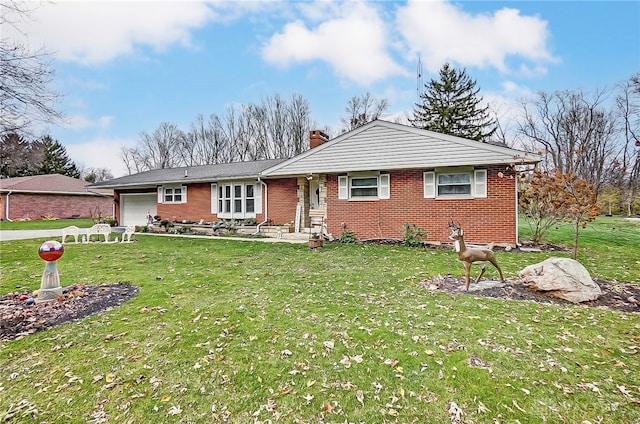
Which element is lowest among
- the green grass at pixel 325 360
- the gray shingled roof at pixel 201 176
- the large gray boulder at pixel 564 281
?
the green grass at pixel 325 360

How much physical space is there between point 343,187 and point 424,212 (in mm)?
3325

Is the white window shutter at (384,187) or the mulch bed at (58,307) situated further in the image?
the white window shutter at (384,187)

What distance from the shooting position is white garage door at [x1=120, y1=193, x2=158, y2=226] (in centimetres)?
1936

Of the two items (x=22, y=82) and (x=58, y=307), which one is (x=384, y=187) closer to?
(x=58, y=307)

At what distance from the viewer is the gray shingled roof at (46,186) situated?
82.5 ft

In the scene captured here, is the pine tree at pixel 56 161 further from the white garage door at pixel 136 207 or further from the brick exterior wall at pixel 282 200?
the brick exterior wall at pixel 282 200

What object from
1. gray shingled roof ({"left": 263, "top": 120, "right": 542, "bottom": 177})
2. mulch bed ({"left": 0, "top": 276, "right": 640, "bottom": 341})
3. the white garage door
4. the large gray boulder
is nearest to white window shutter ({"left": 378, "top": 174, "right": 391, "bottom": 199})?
gray shingled roof ({"left": 263, "top": 120, "right": 542, "bottom": 177})

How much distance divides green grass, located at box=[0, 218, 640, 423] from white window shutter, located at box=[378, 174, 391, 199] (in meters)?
6.45

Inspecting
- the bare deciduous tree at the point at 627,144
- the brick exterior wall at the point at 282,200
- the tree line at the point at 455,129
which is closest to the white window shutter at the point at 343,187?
the brick exterior wall at the point at 282,200

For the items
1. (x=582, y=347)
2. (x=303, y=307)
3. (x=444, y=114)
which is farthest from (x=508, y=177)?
(x=444, y=114)

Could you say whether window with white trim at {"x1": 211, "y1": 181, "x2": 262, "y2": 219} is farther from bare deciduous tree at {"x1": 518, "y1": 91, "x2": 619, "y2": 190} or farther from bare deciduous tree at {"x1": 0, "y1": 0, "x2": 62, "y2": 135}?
bare deciduous tree at {"x1": 518, "y1": 91, "x2": 619, "y2": 190}

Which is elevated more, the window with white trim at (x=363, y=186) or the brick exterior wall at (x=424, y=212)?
the window with white trim at (x=363, y=186)

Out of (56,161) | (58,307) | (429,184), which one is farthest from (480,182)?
(56,161)

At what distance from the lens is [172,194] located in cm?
1753
